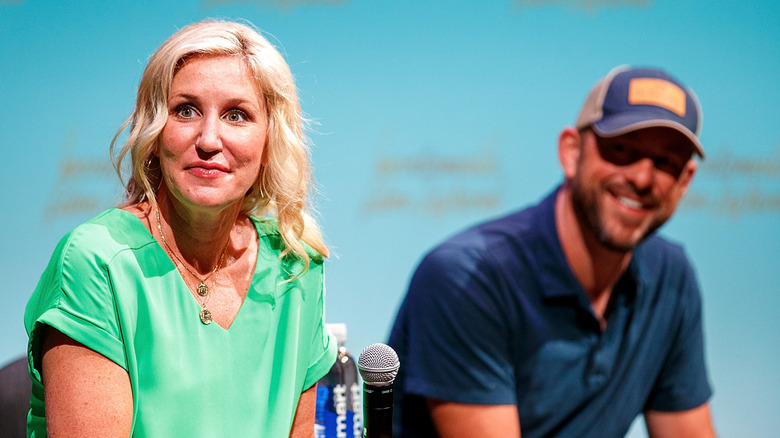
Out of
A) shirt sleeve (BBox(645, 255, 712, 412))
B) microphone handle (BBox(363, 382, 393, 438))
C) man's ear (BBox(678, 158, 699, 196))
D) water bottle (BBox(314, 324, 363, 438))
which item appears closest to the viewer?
microphone handle (BBox(363, 382, 393, 438))

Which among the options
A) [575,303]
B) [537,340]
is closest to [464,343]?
[537,340]

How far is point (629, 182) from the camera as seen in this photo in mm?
1707

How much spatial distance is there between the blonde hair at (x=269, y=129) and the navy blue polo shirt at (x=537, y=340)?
0.37 metres

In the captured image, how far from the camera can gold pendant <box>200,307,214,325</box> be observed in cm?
149

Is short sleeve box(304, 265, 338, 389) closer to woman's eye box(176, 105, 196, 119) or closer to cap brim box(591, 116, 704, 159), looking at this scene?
woman's eye box(176, 105, 196, 119)

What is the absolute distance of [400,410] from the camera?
1833mm

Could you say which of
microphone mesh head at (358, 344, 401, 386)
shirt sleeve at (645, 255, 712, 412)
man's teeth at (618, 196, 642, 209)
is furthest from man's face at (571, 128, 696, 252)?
microphone mesh head at (358, 344, 401, 386)

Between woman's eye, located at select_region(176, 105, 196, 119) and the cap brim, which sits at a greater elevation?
woman's eye, located at select_region(176, 105, 196, 119)

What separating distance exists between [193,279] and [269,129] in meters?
0.36

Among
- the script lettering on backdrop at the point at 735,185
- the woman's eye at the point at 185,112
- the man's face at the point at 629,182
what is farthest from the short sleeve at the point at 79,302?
the script lettering on backdrop at the point at 735,185

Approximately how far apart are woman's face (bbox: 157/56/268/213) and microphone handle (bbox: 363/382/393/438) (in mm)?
549

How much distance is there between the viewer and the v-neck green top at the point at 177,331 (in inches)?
51.4

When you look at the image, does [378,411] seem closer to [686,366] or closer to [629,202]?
[629,202]

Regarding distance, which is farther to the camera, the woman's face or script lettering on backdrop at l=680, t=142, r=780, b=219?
script lettering on backdrop at l=680, t=142, r=780, b=219
